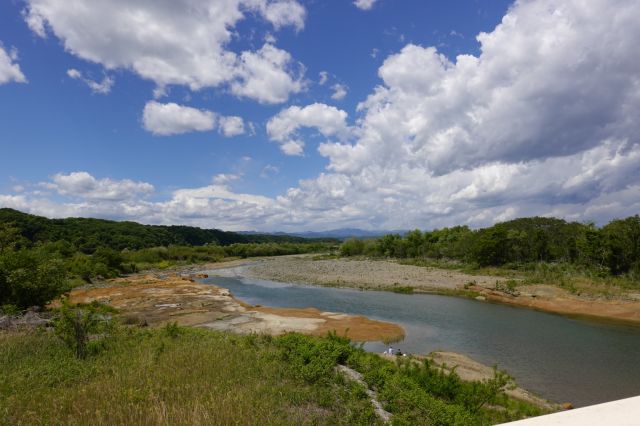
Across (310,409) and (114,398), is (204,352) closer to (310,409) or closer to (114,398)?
(114,398)

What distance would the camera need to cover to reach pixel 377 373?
10828 mm

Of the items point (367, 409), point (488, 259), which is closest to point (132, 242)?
point (488, 259)

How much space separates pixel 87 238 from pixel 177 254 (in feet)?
76.4

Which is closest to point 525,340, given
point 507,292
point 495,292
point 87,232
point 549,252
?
point 507,292

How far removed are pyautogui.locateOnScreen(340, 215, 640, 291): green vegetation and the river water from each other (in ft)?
47.6

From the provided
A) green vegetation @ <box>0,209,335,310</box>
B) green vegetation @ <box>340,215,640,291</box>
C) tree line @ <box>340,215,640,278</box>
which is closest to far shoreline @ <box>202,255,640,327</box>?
green vegetation @ <box>340,215,640,291</box>

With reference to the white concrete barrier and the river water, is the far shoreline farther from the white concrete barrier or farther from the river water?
the white concrete barrier

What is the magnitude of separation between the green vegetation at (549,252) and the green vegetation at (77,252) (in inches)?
1852

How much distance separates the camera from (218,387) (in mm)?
8570

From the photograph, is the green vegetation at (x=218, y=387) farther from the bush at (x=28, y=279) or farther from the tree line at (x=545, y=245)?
the tree line at (x=545, y=245)

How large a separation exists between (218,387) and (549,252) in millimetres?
64463

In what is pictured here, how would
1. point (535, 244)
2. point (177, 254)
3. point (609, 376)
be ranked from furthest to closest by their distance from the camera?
point (177, 254), point (535, 244), point (609, 376)

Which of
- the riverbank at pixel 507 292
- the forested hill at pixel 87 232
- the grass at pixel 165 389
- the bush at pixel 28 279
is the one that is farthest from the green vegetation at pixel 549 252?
the forested hill at pixel 87 232

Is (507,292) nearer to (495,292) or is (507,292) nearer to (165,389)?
(495,292)
